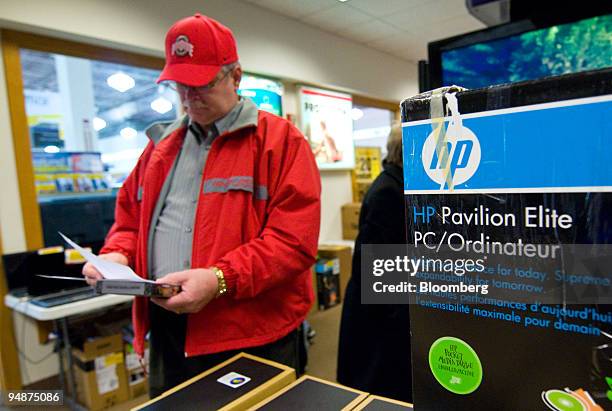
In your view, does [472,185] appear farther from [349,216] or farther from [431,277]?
[349,216]

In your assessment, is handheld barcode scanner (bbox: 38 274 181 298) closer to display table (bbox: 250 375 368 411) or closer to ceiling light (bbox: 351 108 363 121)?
display table (bbox: 250 375 368 411)

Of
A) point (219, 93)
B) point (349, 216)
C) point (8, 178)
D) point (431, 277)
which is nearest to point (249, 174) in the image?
point (219, 93)

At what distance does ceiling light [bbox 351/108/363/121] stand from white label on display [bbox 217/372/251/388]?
169 inches

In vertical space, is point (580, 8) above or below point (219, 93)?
above

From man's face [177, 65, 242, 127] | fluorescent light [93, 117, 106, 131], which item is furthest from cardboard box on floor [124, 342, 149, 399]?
man's face [177, 65, 242, 127]

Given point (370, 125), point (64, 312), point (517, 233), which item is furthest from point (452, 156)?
point (370, 125)

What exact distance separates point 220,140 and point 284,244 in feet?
1.10

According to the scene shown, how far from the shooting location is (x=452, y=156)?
0.40 metres

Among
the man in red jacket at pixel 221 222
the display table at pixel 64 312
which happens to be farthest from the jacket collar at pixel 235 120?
the display table at pixel 64 312

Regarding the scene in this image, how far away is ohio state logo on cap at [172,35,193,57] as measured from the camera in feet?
3.45

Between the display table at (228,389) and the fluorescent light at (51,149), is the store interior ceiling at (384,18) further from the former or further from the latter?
the display table at (228,389)

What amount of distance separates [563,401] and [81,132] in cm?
300

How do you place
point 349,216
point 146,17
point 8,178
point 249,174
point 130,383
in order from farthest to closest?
point 349,216
point 146,17
point 130,383
point 8,178
point 249,174

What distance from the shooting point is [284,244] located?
1.01m
